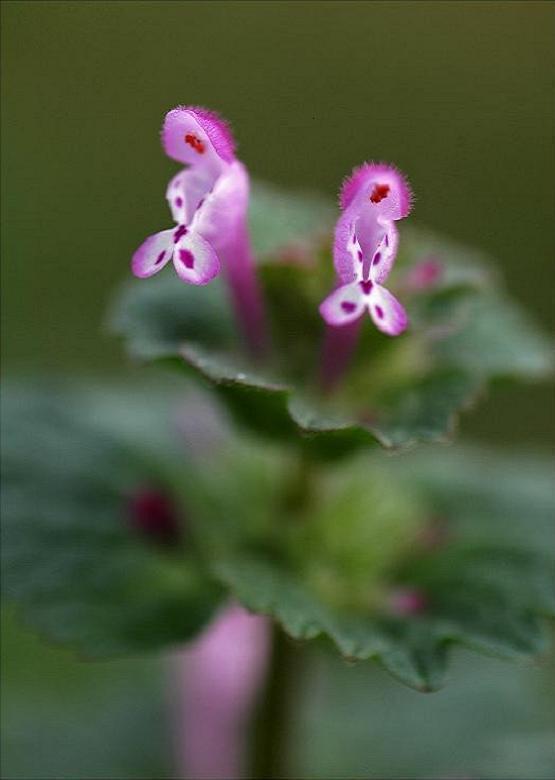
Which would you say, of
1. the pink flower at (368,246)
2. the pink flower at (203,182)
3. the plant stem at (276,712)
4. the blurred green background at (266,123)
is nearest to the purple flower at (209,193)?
the pink flower at (203,182)

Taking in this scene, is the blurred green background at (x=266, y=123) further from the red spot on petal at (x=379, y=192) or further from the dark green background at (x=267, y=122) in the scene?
the red spot on petal at (x=379, y=192)

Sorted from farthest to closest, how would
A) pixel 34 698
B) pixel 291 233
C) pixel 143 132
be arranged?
pixel 143 132 → pixel 34 698 → pixel 291 233

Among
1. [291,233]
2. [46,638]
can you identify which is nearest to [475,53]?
[291,233]

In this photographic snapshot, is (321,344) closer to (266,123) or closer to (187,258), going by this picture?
(187,258)

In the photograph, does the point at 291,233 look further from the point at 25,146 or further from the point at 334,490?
the point at 25,146

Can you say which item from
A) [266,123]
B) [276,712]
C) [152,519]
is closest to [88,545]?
[152,519]

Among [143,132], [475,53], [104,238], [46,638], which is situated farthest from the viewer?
[475,53]

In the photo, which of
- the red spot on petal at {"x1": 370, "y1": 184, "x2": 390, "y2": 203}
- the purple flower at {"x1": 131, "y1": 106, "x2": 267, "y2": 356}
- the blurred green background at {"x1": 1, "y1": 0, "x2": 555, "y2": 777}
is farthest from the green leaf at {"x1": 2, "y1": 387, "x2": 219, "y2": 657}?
the blurred green background at {"x1": 1, "y1": 0, "x2": 555, "y2": 777}
